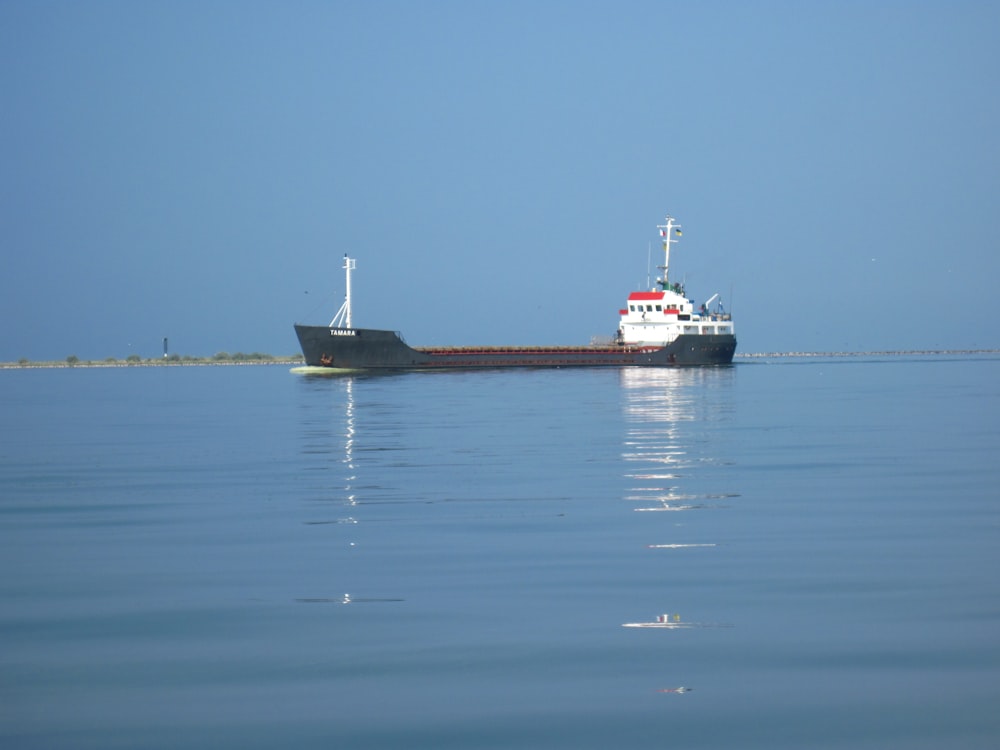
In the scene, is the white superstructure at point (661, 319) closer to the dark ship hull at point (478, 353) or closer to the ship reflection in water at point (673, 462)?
the dark ship hull at point (478, 353)

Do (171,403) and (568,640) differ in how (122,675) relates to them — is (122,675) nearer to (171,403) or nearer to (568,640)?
(568,640)

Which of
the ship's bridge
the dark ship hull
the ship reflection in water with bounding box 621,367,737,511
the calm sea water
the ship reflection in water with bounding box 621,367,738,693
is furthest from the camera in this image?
the ship's bridge

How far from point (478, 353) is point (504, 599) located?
247 feet

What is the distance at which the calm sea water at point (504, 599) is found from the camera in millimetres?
7355

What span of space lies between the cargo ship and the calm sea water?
54.6 metres

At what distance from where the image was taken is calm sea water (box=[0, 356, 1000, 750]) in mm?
7355

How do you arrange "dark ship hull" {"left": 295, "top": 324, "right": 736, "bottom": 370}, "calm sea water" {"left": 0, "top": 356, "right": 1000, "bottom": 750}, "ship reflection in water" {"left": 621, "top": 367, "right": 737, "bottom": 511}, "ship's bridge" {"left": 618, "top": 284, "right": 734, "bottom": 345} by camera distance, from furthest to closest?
"ship's bridge" {"left": 618, "top": 284, "right": 734, "bottom": 345} → "dark ship hull" {"left": 295, "top": 324, "right": 736, "bottom": 370} → "ship reflection in water" {"left": 621, "top": 367, "right": 737, "bottom": 511} → "calm sea water" {"left": 0, "top": 356, "right": 1000, "bottom": 750}

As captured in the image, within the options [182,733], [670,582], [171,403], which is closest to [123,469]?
[670,582]

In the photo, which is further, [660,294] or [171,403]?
[660,294]

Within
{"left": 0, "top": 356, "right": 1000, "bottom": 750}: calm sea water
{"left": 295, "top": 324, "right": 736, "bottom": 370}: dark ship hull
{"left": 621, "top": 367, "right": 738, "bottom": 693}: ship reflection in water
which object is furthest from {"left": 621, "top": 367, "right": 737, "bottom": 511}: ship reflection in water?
{"left": 295, "top": 324, "right": 736, "bottom": 370}: dark ship hull

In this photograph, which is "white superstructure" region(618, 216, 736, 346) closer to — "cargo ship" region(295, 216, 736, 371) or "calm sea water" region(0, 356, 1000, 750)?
"cargo ship" region(295, 216, 736, 371)

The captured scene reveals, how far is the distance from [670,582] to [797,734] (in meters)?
4.21

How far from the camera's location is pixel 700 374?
256 ft

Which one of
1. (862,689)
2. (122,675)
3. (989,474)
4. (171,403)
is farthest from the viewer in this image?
(171,403)
